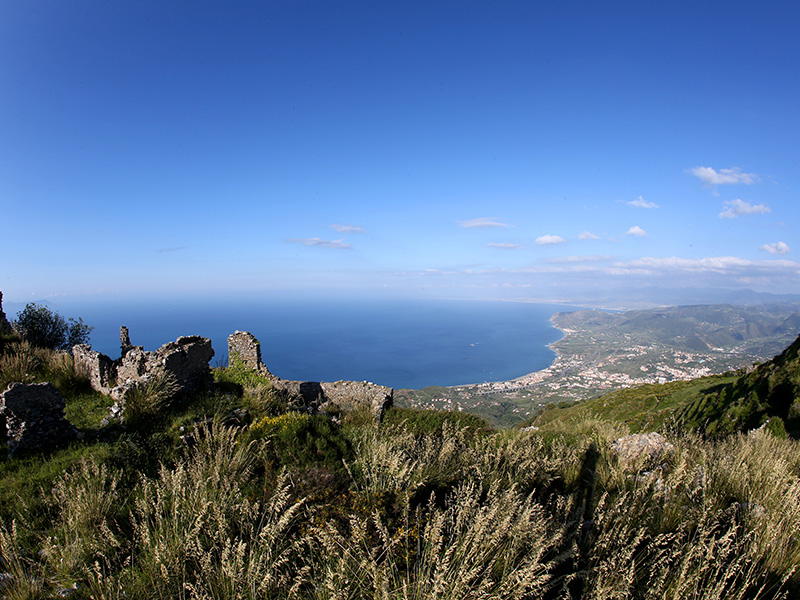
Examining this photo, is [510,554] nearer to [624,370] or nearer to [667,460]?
[667,460]

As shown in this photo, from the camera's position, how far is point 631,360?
10438 centimetres

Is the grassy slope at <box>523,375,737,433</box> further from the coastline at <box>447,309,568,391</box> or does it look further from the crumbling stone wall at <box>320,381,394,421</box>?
the coastline at <box>447,309,568,391</box>

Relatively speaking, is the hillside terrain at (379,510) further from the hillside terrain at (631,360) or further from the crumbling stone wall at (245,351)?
the hillside terrain at (631,360)

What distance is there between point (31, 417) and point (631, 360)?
127 meters

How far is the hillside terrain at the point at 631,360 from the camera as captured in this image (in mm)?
55062

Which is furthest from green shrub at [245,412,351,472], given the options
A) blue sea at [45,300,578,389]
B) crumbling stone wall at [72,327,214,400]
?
blue sea at [45,300,578,389]

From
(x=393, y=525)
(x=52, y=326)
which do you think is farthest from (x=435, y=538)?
(x=52, y=326)

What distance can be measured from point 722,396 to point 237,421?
13519 millimetres

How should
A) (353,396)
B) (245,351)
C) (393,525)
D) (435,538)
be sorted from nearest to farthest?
(435,538), (393,525), (353,396), (245,351)

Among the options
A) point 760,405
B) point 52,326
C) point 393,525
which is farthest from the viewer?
point 52,326

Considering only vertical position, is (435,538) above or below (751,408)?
above

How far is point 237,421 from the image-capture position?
7.75m

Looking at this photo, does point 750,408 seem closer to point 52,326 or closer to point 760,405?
point 760,405

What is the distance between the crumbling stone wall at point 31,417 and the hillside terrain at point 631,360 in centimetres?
1150
